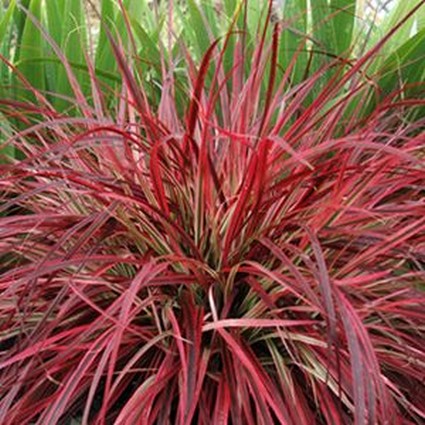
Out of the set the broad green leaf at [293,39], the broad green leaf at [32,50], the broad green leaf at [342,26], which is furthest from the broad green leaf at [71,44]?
the broad green leaf at [342,26]

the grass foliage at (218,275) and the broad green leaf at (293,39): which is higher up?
the broad green leaf at (293,39)

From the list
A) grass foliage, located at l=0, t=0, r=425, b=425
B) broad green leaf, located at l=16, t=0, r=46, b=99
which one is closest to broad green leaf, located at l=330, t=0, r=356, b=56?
grass foliage, located at l=0, t=0, r=425, b=425

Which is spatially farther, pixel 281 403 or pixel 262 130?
pixel 262 130

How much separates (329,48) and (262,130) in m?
0.66

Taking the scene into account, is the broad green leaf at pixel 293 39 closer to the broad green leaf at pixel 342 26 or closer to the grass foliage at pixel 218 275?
the broad green leaf at pixel 342 26

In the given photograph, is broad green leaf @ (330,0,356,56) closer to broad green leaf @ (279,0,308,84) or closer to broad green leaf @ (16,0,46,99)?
broad green leaf @ (279,0,308,84)

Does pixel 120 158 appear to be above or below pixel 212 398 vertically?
above

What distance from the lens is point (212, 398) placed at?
3.95 feet

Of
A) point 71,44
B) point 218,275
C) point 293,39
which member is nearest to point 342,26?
point 293,39

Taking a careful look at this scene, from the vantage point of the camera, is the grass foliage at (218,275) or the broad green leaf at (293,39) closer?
the grass foliage at (218,275)

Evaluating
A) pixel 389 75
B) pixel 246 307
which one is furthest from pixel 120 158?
pixel 389 75

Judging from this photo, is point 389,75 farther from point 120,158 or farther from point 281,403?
point 281,403

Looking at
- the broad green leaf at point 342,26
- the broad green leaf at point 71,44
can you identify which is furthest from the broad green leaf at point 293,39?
the broad green leaf at point 71,44

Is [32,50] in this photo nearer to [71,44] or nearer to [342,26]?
[71,44]
